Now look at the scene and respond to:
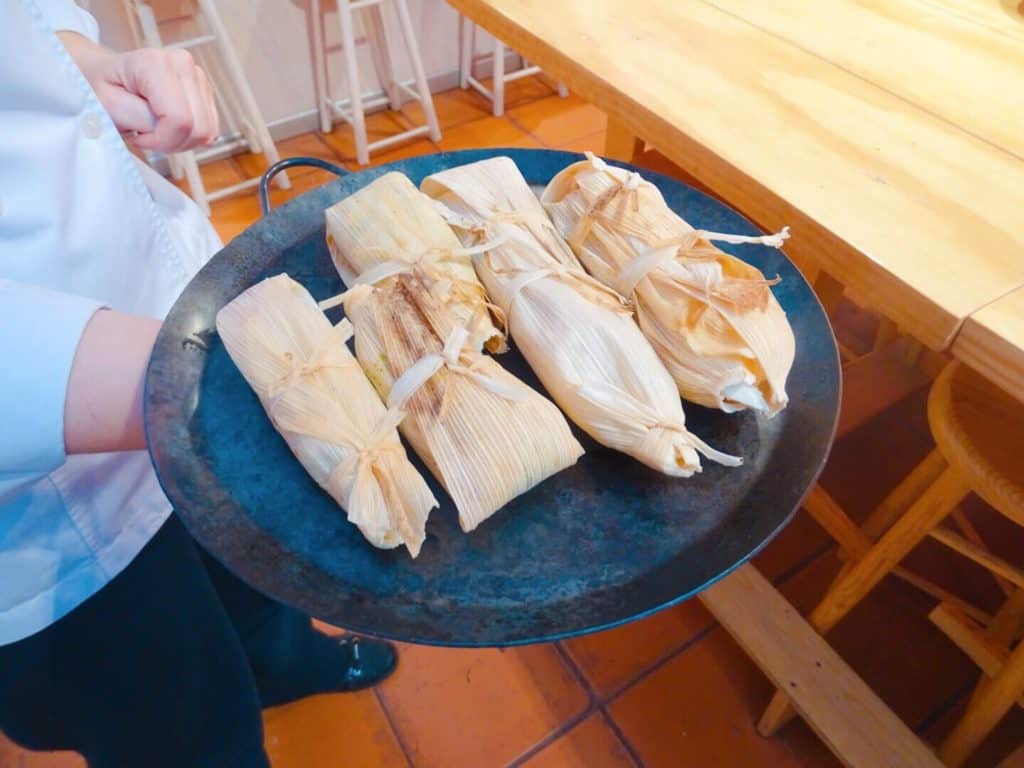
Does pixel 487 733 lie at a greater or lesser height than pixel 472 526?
lesser

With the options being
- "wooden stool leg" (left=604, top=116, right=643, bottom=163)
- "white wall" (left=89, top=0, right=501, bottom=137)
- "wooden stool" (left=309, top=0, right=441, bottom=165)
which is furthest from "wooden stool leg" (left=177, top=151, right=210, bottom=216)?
"wooden stool leg" (left=604, top=116, right=643, bottom=163)

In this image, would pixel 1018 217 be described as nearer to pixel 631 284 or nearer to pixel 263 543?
pixel 631 284

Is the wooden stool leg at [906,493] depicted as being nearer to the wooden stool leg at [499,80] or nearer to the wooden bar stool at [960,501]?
the wooden bar stool at [960,501]

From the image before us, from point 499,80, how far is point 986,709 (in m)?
2.11

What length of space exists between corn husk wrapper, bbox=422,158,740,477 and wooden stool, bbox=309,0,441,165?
4.99ft

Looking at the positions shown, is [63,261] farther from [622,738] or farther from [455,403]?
[622,738]

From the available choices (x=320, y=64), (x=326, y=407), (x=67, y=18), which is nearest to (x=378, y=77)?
(x=320, y=64)

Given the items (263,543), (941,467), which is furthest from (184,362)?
(941,467)

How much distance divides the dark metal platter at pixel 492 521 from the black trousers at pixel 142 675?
0.62ft

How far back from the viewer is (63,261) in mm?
571

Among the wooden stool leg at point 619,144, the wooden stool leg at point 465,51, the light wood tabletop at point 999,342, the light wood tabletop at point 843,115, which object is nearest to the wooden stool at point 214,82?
the wooden stool leg at point 465,51

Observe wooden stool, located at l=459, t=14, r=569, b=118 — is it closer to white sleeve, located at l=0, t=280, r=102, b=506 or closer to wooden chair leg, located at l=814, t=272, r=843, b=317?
wooden chair leg, located at l=814, t=272, r=843, b=317

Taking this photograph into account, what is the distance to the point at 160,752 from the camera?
0.68 meters

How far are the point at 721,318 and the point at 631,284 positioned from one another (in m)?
0.09
